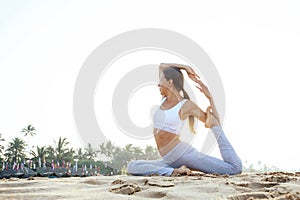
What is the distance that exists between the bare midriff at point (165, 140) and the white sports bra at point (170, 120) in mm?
45

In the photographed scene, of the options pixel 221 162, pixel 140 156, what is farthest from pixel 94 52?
pixel 140 156

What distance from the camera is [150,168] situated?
3.70 m

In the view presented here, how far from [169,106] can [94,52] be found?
39.7 inches

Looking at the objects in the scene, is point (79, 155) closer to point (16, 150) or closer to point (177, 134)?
point (16, 150)

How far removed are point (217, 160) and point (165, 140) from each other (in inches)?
23.6

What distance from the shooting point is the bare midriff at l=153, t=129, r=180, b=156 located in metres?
3.98

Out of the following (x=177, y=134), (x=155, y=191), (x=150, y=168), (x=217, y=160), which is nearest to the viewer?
(x=155, y=191)

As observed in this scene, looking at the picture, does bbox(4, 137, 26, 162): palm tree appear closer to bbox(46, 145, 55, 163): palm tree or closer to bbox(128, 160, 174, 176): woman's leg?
bbox(46, 145, 55, 163): palm tree

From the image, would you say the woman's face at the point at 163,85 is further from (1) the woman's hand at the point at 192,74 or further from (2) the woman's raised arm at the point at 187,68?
(1) the woman's hand at the point at 192,74

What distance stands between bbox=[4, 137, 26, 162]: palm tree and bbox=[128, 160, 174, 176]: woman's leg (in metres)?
49.8

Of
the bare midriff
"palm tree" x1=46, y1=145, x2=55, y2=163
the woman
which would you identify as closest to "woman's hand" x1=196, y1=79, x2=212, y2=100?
the woman

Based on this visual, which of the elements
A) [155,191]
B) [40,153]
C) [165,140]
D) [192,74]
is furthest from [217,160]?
[40,153]

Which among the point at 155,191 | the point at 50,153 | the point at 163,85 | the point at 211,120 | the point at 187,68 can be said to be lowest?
→ the point at 155,191

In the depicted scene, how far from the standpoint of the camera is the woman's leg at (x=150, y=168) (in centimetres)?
358
